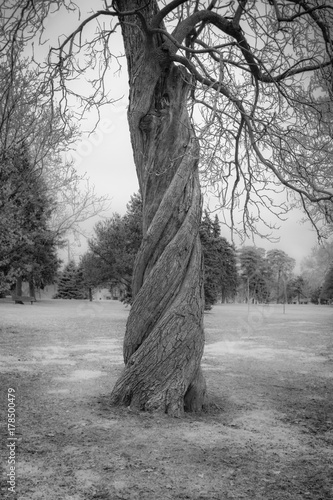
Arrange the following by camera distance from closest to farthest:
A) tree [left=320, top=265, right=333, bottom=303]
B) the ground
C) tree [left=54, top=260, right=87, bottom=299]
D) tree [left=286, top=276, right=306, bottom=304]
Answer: the ground, tree [left=320, top=265, right=333, bottom=303], tree [left=54, top=260, right=87, bottom=299], tree [left=286, top=276, right=306, bottom=304]

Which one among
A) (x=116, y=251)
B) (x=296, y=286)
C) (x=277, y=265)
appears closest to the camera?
(x=116, y=251)

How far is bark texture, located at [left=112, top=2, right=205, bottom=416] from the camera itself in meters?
5.34

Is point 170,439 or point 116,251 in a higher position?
point 116,251

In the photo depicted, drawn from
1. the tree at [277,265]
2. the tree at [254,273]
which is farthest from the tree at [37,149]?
the tree at [277,265]

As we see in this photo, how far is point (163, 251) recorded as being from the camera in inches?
223

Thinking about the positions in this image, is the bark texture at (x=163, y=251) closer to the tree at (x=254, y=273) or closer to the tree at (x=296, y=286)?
the tree at (x=254, y=273)

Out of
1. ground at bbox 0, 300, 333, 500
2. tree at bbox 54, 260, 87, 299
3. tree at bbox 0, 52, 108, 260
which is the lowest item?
ground at bbox 0, 300, 333, 500

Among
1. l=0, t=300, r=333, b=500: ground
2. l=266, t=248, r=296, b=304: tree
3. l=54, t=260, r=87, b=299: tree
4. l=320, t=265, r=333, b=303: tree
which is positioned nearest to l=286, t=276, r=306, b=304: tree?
l=266, t=248, r=296, b=304: tree

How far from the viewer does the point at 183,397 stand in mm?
5461

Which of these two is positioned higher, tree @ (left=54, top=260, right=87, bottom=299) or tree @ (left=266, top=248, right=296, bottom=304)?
tree @ (left=266, top=248, right=296, bottom=304)

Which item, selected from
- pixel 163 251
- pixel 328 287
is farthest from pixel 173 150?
pixel 328 287

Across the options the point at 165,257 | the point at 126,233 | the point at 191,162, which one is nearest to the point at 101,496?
the point at 165,257

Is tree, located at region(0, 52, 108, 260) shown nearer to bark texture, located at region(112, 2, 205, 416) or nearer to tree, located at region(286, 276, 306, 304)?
bark texture, located at region(112, 2, 205, 416)

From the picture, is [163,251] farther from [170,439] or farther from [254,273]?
[254,273]
